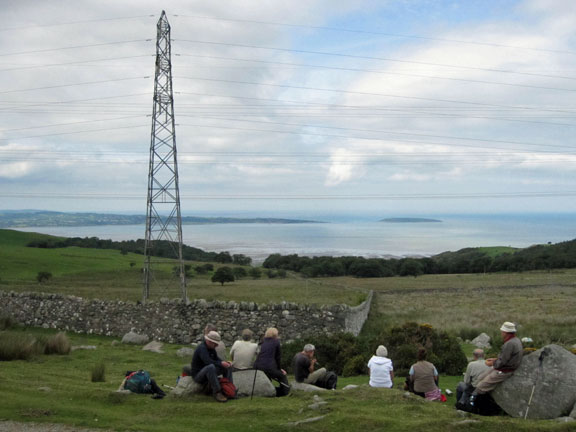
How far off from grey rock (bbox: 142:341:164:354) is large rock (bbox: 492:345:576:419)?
41.5ft

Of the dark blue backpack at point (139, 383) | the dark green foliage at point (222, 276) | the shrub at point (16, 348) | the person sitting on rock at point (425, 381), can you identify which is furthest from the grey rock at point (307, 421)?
the dark green foliage at point (222, 276)

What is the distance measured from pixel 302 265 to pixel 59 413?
6011 cm

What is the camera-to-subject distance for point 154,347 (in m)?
19.0

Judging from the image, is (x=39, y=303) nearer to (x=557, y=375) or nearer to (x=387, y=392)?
(x=387, y=392)

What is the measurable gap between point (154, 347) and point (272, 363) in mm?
10160

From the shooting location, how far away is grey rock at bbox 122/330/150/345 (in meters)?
20.2

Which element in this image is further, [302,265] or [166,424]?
[302,265]

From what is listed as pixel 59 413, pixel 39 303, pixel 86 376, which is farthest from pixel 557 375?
pixel 39 303

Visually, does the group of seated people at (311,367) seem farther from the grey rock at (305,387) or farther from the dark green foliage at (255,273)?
the dark green foliage at (255,273)

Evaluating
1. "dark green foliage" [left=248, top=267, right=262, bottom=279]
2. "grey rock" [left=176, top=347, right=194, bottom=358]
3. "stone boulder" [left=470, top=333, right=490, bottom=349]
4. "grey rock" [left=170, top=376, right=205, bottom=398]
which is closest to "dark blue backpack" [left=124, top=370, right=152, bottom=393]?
"grey rock" [left=170, top=376, right=205, bottom=398]

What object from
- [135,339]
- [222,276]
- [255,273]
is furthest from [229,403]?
[255,273]

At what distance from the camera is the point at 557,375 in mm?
8320

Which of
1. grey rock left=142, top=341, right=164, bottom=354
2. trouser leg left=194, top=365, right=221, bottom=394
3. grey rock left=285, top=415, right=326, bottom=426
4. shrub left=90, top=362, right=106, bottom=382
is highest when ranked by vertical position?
trouser leg left=194, top=365, right=221, bottom=394

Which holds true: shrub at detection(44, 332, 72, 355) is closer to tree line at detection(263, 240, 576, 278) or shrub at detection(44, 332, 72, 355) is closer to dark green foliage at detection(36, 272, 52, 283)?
dark green foliage at detection(36, 272, 52, 283)
